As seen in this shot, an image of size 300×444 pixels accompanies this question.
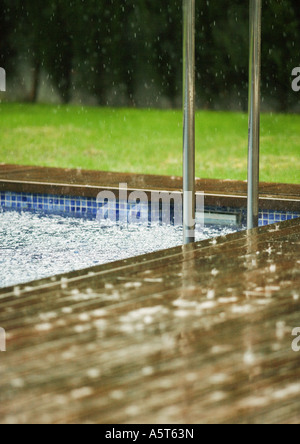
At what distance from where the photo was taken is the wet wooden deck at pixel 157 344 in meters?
1.68

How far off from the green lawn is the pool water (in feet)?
17.8

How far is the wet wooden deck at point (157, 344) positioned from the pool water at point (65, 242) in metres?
1.36

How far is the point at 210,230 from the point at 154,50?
7179 mm

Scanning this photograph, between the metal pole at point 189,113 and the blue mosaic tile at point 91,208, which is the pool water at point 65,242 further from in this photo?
the metal pole at point 189,113

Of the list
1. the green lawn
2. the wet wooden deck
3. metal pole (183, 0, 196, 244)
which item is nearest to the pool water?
metal pole (183, 0, 196, 244)

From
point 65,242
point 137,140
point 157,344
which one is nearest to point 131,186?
point 65,242

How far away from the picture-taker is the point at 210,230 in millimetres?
5211

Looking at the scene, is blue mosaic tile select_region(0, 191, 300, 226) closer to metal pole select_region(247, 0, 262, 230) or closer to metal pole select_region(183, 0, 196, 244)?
metal pole select_region(247, 0, 262, 230)

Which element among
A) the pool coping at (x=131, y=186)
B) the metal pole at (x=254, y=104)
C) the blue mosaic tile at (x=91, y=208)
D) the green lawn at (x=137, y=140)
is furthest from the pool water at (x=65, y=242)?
the green lawn at (x=137, y=140)

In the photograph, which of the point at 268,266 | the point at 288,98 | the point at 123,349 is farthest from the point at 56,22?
the point at 123,349

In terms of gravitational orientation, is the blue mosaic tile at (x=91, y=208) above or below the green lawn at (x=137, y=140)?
below

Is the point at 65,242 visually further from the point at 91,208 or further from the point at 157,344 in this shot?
the point at 157,344

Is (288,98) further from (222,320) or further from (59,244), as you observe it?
(222,320)

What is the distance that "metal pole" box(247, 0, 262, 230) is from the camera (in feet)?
12.6
